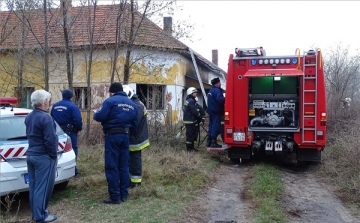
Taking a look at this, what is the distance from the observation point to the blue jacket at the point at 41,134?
5.04m

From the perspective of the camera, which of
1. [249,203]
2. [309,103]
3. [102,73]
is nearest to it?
[249,203]

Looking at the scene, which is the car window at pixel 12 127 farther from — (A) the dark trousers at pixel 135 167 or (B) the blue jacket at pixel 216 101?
(B) the blue jacket at pixel 216 101

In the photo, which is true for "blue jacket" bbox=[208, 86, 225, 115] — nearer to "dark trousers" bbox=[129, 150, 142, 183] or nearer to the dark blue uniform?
the dark blue uniform

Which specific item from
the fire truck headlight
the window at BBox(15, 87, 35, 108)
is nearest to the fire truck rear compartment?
the fire truck headlight

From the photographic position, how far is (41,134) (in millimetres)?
5090

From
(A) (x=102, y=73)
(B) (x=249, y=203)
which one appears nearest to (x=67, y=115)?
(B) (x=249, y=203)

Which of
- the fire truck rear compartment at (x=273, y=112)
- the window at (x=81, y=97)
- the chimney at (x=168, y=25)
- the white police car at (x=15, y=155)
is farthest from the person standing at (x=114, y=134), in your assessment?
the window at (x=81, y=97)

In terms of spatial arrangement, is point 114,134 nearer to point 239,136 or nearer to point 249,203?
point 249,203

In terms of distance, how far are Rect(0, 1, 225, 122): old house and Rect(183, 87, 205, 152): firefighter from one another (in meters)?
1.20

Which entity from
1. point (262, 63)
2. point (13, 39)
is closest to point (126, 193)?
point (262, 63)

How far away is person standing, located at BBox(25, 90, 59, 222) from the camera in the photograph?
5059 mm

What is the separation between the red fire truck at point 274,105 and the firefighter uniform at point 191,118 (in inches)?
45.2

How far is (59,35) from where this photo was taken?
40.0 feet

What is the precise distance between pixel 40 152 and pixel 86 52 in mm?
9142
